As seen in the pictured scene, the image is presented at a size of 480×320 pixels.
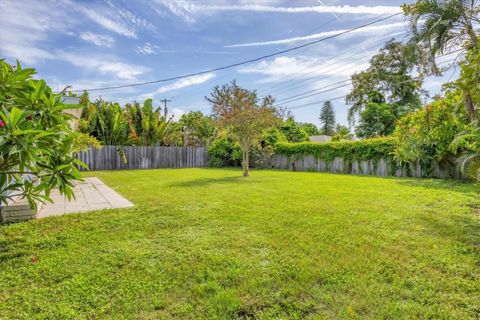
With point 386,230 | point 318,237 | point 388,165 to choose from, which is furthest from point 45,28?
point 388,165

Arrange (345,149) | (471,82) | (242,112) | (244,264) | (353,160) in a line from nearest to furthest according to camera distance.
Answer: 1. (244,264)
2. (471,82)
3. (242,112)
4. (353,160)
5. (345,149)

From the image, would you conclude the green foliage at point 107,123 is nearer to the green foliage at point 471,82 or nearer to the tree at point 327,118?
the green foliage at point 471,82

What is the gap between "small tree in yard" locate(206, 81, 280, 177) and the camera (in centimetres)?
1120

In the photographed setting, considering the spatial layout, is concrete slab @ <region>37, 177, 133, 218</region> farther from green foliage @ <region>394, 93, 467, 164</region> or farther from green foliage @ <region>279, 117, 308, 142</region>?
green foliage @ <region>279, 117, 308, 142</region>

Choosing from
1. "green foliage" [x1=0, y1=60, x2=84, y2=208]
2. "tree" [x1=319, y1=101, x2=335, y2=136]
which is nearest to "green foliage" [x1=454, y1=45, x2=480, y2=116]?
"green foliage" [x1=0, y1=60, x2=84, y2=208]

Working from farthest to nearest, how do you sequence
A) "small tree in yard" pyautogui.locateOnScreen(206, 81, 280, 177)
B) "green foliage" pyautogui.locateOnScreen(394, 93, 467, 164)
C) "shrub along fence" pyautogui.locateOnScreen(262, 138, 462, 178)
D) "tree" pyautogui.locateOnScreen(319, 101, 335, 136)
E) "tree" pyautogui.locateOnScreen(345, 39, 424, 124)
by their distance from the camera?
"tree" pyautogui.locateOnScreen(319, 101, 335, 136)
"tree" pyautogui.locateOnScreen(345, 39, 424, 124)
"shrub along fence" pyautogui.locateOnScreen(262, 138, 462, 178)
"small tree in yard" pyautogui.locateOnScreen(206, 81, 280, 177)
"green foliage" pyautogui.locateOnScreen(394, 93, 467, 164)

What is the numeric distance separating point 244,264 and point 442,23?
25.7 feet

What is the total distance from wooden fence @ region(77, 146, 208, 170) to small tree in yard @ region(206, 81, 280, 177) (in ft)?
26.5

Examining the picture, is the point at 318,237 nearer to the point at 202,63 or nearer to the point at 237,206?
the point at 237,206

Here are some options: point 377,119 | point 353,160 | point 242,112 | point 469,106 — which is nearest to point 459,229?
point 469,106

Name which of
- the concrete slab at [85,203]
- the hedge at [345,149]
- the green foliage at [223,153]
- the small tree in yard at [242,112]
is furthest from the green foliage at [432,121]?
the green foliage at [223,153]

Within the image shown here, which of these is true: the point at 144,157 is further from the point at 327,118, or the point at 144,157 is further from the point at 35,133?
the point at 327,118

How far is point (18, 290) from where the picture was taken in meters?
2.55

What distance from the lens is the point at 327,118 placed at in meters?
59.5
